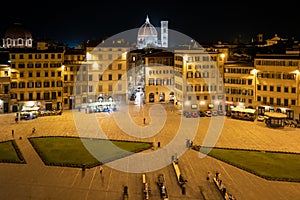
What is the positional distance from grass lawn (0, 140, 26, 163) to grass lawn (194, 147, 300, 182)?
54.4ft

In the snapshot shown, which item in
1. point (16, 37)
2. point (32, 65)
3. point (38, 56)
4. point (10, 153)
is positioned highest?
point (16, 37)

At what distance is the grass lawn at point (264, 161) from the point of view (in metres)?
28.2

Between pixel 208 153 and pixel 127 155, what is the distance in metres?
7.63

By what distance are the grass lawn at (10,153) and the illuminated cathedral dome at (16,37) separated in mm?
51706

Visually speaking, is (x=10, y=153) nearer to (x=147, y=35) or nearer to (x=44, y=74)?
(x=44, y=74)

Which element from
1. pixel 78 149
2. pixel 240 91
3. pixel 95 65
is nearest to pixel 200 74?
pixel 240 91

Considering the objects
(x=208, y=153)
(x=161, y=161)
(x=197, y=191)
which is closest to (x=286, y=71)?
(x=208, y=153)

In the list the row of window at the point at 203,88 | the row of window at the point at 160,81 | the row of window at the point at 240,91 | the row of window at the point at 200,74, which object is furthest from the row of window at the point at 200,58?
the row of window at the point at 160,81

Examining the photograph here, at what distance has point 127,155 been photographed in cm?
3319

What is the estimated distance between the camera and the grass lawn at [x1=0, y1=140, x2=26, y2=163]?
103 feet

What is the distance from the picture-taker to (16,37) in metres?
83.9

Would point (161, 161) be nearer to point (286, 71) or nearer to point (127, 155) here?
point (127, 155)

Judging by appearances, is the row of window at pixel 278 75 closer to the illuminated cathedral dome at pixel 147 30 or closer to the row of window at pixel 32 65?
the row of window at pixel 32 65

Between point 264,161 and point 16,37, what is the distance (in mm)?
69449
